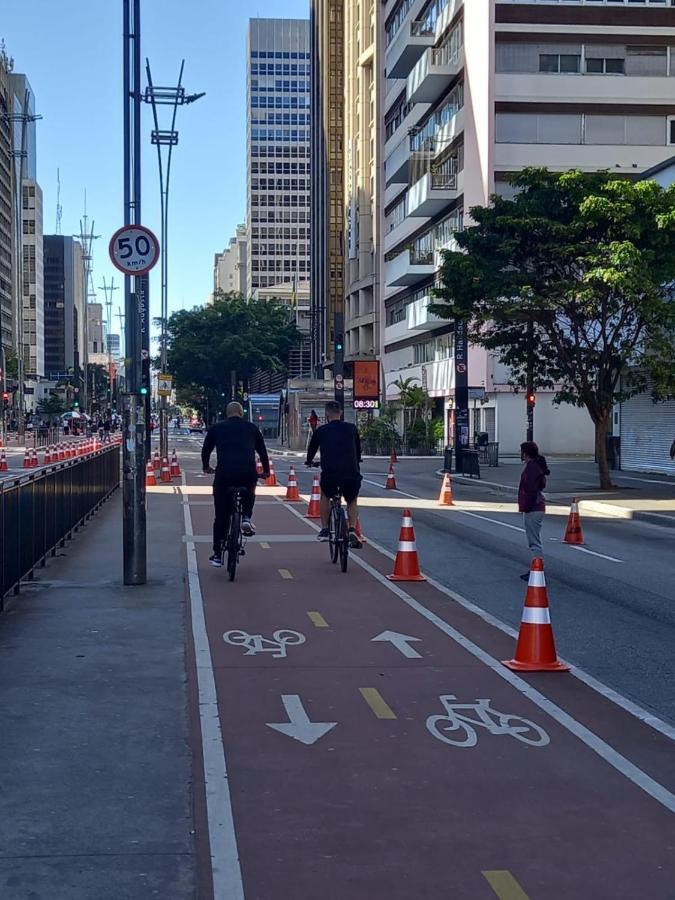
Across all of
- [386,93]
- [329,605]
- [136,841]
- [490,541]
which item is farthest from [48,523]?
[386,93]

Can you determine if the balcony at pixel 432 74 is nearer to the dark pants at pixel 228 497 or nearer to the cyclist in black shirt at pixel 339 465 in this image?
the cyclist in black shirt at pixel 339 465

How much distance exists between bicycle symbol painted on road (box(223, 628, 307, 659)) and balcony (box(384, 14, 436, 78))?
56.5 meters

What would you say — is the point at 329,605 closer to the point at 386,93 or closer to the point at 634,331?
the point at 634,331

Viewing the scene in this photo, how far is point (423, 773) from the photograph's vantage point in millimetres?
6418

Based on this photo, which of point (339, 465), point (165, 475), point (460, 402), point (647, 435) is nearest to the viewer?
point (339, 465)

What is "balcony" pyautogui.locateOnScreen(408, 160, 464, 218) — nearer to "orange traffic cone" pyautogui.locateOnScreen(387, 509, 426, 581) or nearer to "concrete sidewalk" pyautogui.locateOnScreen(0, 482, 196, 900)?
"orange traffic cone" pyautogui.locateOnScreen(387, 509, 426, 581)

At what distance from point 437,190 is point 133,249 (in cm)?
4651

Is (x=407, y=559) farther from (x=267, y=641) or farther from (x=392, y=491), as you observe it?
(x=392, y=491)

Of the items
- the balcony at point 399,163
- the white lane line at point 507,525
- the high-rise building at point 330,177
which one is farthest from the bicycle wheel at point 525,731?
the high-rise building at point 330,177

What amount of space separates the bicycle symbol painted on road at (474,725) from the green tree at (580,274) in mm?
20994

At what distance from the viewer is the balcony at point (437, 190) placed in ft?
186

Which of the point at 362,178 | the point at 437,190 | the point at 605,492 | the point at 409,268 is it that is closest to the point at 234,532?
the point at 605,492

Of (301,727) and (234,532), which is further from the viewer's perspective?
(234,532)

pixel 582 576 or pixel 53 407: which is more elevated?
pixel 53 407
